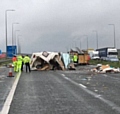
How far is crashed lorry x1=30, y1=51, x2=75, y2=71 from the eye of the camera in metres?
44.1

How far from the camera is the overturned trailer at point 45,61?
44.1 meters

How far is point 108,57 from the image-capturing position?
280 ft

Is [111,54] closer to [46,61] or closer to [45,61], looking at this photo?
[45,61]

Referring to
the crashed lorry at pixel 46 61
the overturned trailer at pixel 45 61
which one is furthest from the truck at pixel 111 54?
the overturned trailer at pixel 45 61

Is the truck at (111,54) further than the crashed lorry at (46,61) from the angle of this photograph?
Yes

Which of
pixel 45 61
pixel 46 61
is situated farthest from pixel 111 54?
pixel 46 61

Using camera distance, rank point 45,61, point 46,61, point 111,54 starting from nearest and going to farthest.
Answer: point 46,61 < point 45,61 < point 111,54

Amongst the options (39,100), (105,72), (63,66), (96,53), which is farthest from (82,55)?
(39,100)

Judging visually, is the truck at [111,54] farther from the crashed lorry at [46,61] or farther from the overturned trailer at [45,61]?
the overturned trailer at [45,61]

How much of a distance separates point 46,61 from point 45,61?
0.37 meters

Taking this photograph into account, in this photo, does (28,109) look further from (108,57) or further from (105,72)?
(108,57)

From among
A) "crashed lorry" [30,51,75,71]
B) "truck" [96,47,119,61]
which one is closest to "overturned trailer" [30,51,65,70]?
"crashed lorry" [30,51,75,71]

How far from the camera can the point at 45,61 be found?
44.3 m

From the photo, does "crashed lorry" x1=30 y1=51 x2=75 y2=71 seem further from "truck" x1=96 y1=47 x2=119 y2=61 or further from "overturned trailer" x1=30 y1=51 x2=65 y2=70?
"truck" x1=96 y1=47 x2=119 y2=61
